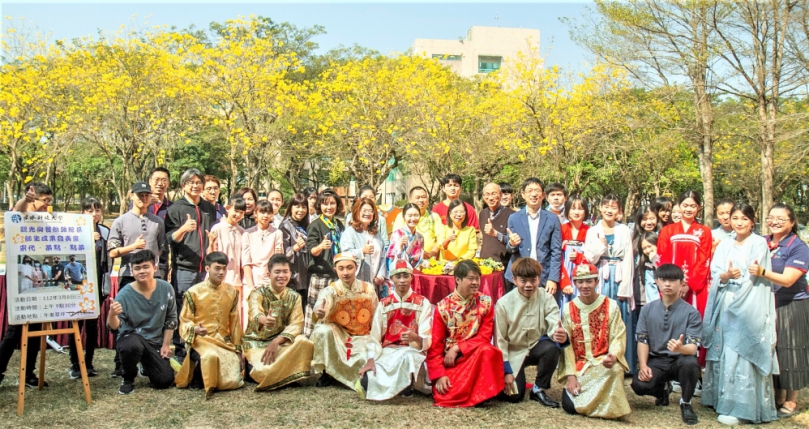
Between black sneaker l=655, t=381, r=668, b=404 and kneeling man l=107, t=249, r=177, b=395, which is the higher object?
kneeling man l=107, t=249, r=177, b=395

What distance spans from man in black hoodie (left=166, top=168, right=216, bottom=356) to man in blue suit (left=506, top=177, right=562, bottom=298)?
2939 millimetres

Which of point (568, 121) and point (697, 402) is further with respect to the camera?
point (568, 121)

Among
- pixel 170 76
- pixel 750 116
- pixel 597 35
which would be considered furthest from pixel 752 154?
pixel 170 76

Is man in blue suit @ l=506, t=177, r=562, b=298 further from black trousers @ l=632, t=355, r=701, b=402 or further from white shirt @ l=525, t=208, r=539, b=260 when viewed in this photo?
black trousers @ l=632, t=355, r=701, b=402

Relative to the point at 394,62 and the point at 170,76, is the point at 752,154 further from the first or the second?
the point at 170,76

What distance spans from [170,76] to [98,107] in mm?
2115

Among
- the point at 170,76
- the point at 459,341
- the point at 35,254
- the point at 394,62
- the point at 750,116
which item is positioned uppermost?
the point at 394,62

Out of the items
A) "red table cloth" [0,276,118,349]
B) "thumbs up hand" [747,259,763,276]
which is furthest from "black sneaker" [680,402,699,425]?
"red table cloth" [0,276,118,349]

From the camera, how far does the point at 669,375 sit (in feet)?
14.6

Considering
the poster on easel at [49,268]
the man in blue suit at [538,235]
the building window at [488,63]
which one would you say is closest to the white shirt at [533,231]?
the man in blue suit at [538,235]

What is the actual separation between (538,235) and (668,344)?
5.26 feet

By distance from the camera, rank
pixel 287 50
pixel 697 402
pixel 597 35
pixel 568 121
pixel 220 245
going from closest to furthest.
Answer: pixel 697 402 → pixel 220 245 → pixel 597 35 → pixel 568 121 → pixel 287 50

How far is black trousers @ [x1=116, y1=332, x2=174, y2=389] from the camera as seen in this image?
474cm

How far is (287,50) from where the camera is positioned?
34.9 m
